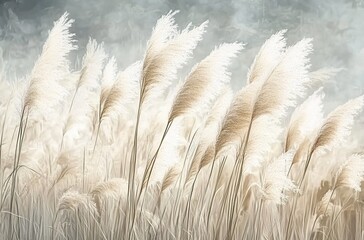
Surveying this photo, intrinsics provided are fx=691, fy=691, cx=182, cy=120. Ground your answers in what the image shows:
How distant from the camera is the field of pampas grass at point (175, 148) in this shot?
2.06 metres

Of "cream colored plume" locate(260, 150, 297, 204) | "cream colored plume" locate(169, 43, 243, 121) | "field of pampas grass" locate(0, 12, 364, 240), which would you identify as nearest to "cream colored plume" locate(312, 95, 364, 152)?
"field of pampas grass" locate(0, 12, 364, 240)

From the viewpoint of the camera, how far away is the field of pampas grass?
2.06 metres

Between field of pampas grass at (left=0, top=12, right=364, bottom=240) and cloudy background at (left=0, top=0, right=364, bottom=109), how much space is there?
0.04 meters

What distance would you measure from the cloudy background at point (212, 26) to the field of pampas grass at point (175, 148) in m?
0.04

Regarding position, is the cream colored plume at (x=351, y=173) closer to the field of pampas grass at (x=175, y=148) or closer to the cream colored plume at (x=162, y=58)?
the field of pampas grass at (x=175, y=148)

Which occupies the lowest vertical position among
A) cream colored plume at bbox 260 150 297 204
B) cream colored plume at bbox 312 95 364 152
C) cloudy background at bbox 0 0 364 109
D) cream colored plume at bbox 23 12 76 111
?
cream colored plume at bbox 260 150 297 204

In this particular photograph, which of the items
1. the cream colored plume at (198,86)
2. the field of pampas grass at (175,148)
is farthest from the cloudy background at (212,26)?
the cream colored plume at (198,86)

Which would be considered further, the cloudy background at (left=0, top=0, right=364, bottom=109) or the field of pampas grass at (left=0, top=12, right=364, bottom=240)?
the cloudy background at (left=0, top=0, right=364, bottom=109)

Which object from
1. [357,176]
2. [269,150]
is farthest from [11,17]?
[357,176]

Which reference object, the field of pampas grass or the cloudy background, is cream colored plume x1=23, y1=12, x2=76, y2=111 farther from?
the cloudy background

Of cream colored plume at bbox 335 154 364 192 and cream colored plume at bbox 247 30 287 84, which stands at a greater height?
cream colored plume at bbox 247 30 287 84

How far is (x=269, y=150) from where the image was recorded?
7.27ft

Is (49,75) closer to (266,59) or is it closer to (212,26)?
(212,26)

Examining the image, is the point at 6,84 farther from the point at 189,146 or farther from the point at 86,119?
the point at 189,146
